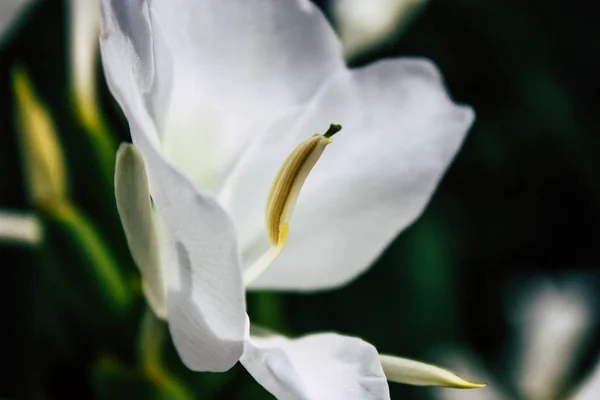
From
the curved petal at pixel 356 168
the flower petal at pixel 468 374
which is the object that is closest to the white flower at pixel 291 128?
the curved petal at pixel 356 168

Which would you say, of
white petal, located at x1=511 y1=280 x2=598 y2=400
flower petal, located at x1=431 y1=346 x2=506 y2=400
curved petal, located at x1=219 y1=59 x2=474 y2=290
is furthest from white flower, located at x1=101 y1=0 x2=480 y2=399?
white petal, located at x1=511 y1=280 x2=598 y2=400

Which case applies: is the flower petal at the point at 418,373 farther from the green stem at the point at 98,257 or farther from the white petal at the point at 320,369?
the green stem at the point at 98,257

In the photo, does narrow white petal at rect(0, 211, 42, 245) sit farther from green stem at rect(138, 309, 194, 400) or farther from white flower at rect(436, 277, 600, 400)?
white flower at rect(436, 277, 600, 400)

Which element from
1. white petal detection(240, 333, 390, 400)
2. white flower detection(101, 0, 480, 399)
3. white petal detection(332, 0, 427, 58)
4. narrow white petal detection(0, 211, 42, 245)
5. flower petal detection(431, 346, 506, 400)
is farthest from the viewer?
flower petal detection(431, 346, 506, 400)

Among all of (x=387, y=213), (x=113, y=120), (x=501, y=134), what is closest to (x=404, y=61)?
(x=387, y=213)

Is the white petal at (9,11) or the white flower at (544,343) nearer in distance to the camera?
the white petal at (9,11)

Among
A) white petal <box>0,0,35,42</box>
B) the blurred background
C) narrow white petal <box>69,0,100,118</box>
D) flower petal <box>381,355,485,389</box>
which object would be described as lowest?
the blurred background

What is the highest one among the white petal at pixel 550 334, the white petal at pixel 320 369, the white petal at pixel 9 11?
the white petal at pixel 9 11

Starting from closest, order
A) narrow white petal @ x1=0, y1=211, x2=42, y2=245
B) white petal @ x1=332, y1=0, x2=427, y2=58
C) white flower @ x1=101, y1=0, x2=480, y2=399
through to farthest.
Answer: white flower @ x1=101, y1=0, x2=480, y2=399
narrow white petal @ x1=0, y1=211, x2=42, y2=245
white petal @ x1=332, y1=0, x2=427, y2=58
